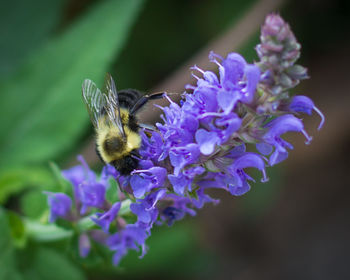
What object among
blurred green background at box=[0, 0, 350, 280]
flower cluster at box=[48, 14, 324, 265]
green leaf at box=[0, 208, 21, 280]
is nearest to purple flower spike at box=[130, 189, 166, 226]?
flower cluster at box=[48, 14, 324, 265]

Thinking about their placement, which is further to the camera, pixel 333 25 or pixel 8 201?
pixel 333 25

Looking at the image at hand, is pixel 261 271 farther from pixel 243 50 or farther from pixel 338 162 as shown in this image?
pixel 243 50

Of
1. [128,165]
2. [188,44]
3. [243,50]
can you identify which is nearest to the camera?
[128,165]

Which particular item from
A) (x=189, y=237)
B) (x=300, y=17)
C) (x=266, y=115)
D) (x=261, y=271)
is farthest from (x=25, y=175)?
(x=300, y=17)

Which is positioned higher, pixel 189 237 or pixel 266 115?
pixel 266 115

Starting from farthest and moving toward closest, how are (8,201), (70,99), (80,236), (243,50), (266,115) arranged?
(243,50)
(8,201)
(70,99)
(80,236)
(266,115)

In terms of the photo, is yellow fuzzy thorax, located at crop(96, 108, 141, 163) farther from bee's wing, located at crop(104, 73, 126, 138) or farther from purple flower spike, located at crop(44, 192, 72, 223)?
purple flower spike, located at crop(44, 192, 72, 223)

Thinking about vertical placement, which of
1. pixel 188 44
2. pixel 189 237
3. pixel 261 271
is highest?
pixel 188 44
